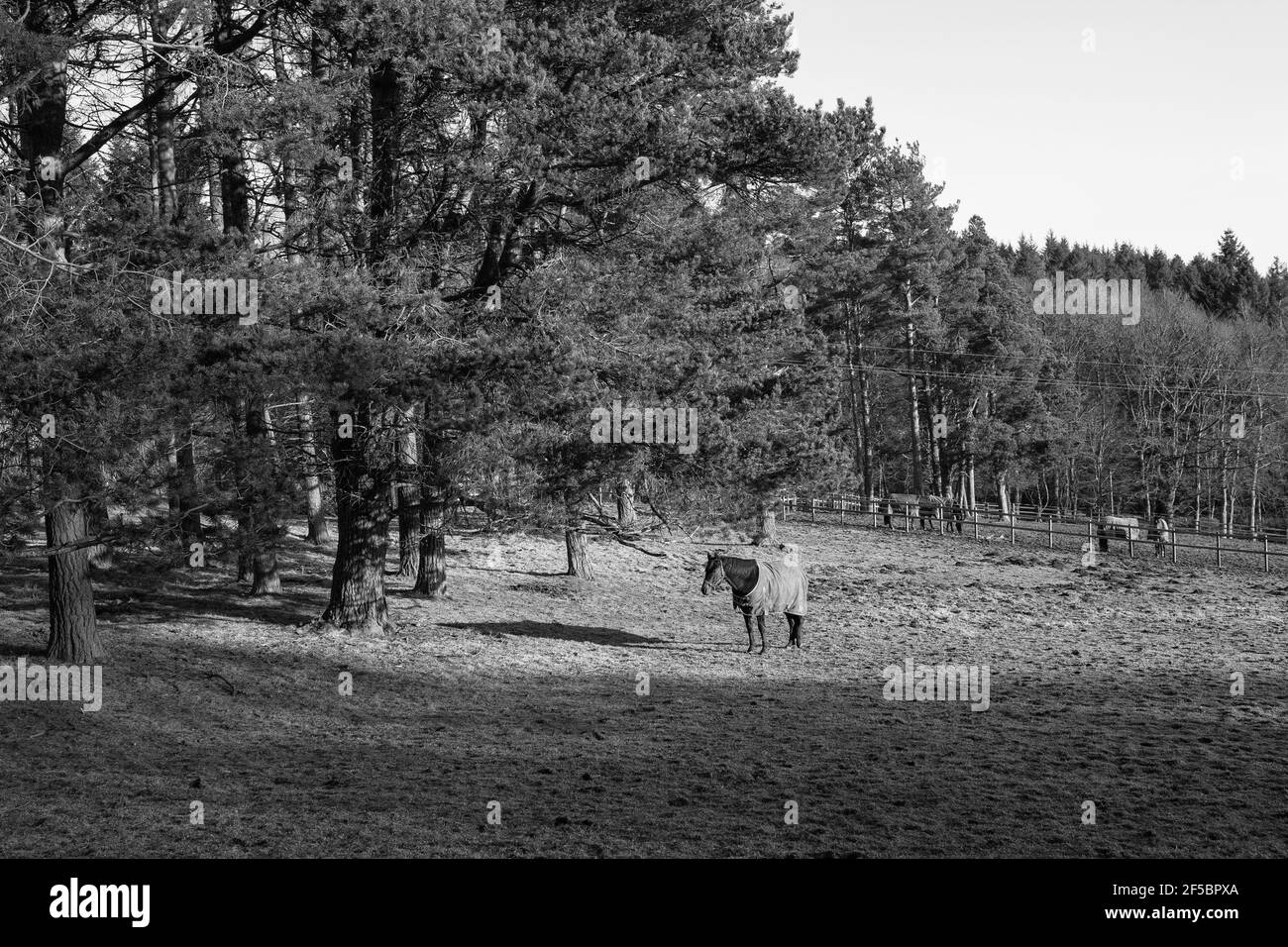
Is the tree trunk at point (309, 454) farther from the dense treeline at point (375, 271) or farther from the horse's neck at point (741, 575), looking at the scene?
the horse's neck at point (741, 575)

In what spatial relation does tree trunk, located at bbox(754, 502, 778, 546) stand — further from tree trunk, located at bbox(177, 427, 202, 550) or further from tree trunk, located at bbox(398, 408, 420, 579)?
tree trunk, located at bbox(177, 427, 202, 550)

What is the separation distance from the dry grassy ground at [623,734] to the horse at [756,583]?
28.5 inches

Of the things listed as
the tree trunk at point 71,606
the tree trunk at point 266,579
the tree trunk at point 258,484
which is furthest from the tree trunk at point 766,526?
the tree trunk at point 71,606

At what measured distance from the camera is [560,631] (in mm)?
19188

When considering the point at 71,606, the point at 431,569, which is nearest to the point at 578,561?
the point at 431,569

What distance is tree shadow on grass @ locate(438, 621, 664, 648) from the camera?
60.7 ft

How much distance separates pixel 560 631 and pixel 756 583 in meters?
3.70

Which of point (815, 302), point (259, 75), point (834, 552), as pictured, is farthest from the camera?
point (815, 302)

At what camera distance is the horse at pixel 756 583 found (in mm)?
17484

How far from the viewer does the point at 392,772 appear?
10398 mm

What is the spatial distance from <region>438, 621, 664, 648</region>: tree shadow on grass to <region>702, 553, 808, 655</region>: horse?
1.85 meters

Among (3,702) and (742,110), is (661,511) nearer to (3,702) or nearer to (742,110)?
(742,110)
